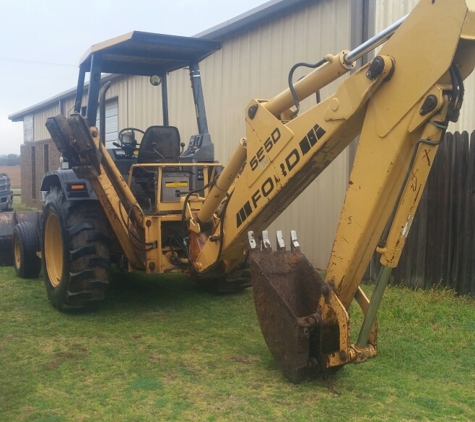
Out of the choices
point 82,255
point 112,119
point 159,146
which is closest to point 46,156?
point 112,119

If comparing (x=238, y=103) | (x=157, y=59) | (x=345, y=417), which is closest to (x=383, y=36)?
Answer: (x=345, y=417)

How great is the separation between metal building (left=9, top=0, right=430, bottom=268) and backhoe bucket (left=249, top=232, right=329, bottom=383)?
3761 mm

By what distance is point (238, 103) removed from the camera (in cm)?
999

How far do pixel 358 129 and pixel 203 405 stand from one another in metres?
2.08

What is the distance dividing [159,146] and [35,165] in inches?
693

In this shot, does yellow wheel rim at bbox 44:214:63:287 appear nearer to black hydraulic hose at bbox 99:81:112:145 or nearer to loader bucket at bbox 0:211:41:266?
black hydraulic hose at bbox 99:81:112:145

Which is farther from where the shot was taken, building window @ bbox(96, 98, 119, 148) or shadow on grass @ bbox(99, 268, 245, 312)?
building window @ bbox(96, 98, 119, 148)

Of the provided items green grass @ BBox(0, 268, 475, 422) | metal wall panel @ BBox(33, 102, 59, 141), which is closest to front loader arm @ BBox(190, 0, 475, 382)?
green grass @ BBox(0, 268, 475, 422)

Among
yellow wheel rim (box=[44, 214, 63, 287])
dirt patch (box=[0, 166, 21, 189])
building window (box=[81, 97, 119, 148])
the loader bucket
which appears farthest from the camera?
dirt patch (box=[0, 166, 21, 189])

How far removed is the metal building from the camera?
8016mm

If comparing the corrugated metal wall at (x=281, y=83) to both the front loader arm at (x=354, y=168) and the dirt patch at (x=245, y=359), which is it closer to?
the front loader arm at (x=354, y=168)

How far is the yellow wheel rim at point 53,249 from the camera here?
21.5 ft

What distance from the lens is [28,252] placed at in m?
7.92

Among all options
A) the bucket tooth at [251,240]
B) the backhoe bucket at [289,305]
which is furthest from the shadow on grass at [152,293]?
the backhoe bucket at [289,305]
